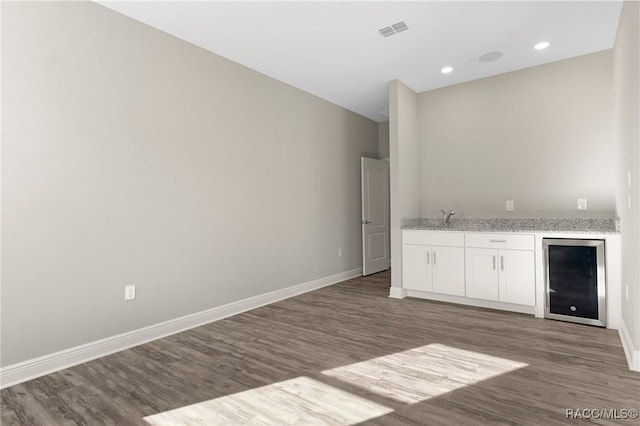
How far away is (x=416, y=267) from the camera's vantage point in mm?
4180

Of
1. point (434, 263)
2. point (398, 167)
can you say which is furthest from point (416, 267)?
point (398, 167)

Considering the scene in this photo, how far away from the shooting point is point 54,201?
2.39m

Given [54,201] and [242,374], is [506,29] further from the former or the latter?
[54,201]

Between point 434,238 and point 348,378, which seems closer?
point 348,378

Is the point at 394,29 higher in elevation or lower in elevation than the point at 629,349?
higher

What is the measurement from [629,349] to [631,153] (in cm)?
138

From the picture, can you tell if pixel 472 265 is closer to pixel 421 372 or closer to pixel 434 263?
pixel 434 263

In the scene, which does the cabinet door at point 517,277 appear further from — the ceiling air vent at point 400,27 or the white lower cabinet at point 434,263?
the ceiling air vent at point 400,27

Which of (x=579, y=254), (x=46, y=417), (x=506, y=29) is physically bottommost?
(x=46, y=417)

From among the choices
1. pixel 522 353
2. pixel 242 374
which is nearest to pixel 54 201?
pixel 242 374

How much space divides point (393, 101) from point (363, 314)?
266 centimetres

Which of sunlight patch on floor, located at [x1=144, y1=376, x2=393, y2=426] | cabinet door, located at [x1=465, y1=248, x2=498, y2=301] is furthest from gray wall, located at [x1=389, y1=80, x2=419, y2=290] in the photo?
sunlight patch on floor, located at [x1=144, y1=376, x2=393, y2=426]

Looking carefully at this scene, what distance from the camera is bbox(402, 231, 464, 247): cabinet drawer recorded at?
3907 mm

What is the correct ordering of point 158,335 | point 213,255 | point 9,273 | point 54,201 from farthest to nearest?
point 213,255
point 158,335
point 54,201
point 9,273
